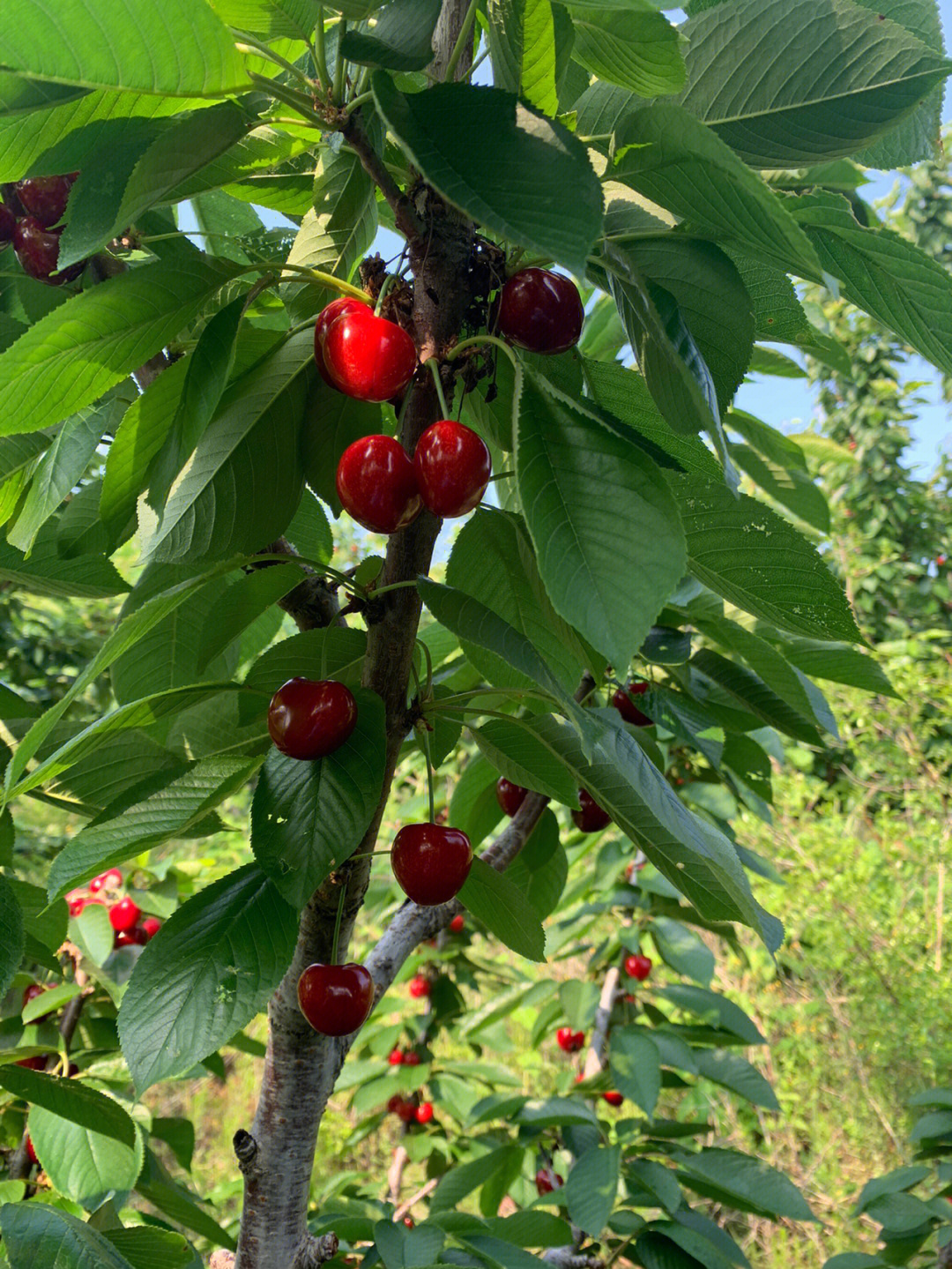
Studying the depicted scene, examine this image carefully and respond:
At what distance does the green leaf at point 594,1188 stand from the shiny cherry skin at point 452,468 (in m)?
1.23

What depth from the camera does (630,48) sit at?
1.81 feet

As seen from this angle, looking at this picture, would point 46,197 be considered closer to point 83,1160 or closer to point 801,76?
point 801,76

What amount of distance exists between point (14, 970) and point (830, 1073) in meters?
4.57

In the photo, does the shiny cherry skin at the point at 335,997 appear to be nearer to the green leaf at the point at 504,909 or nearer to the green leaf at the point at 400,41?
the green leaf at the point at 504,909

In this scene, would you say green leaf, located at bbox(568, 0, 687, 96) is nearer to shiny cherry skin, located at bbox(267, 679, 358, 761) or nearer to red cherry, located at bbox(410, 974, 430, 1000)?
shiny cherry skin, located at bbox(267, 679, 358, 761)

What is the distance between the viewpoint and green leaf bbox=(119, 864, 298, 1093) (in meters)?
0.66

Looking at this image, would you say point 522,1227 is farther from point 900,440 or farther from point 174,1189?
point 900,440

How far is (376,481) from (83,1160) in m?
0.92

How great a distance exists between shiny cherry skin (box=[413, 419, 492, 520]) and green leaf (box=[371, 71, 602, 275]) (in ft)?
0.47

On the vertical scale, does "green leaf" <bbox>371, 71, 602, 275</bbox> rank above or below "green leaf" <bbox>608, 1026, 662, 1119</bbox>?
above

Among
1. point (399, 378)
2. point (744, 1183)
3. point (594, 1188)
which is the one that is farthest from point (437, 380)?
point (744, 1183)

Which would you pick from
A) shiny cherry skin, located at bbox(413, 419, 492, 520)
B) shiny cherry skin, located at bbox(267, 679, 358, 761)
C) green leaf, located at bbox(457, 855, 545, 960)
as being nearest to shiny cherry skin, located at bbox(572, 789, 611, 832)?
green leaf, located at bbox(457, 855, 545, 960)

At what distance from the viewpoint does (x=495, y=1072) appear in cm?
261

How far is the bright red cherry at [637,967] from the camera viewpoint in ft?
7.41
